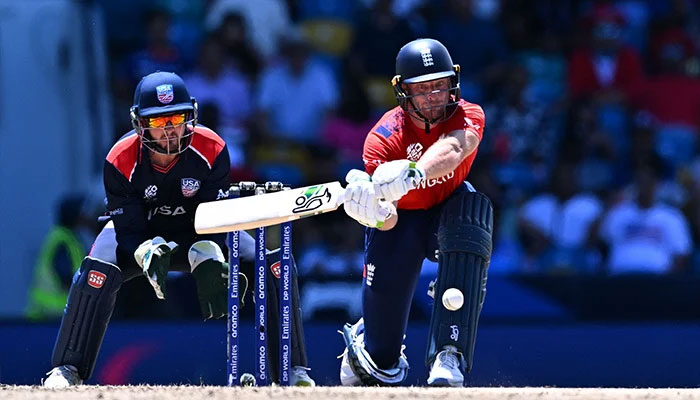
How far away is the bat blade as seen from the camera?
230 inches

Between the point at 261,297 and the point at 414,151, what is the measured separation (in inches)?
42.5

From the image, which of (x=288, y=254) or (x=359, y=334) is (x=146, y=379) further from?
(x=288, y=254)

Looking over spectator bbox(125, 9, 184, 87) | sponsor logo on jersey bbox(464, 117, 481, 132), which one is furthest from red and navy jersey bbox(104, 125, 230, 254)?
spectator bbox(125, 9, 184, 87)

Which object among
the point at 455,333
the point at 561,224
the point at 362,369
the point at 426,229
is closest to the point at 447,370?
the point at 455,333

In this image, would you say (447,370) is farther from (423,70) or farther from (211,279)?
(423,70)

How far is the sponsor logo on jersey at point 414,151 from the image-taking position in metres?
6.55

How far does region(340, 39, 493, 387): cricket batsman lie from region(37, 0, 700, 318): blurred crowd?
140 inches

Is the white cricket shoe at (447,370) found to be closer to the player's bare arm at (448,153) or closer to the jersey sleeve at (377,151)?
the player's bare arm at (448,153)

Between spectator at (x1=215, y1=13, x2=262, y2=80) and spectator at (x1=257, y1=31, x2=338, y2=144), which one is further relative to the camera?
spectator at (x1=215, y1=13, x2=262, y2=80)

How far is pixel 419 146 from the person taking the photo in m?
6.57

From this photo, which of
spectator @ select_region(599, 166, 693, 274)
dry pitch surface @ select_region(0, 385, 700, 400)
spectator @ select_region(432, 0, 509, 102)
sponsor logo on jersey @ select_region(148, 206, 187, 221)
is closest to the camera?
dry pitch surface @ select_region(0, 385, 700, 400)

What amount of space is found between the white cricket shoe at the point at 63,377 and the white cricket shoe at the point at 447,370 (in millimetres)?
1722

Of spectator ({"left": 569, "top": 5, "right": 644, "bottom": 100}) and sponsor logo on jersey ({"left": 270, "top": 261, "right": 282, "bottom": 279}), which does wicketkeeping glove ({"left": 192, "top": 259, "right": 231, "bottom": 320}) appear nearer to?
sponsor logo on jersey ({"left": 270, "top": 261, "right": 282, "bottom": 279})

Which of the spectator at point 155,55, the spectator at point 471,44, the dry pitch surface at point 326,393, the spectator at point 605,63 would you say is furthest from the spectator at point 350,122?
the dry pitch surface at point 326,393
